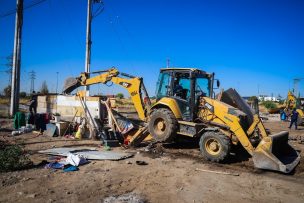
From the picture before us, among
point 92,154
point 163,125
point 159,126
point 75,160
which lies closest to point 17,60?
point 92,154

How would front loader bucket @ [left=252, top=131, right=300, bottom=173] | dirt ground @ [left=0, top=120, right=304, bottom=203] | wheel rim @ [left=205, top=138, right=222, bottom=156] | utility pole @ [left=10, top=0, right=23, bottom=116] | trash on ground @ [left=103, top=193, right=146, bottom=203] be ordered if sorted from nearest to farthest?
1. trash on ground @ [left=103, top=193, right=146, bottom=203]
2. dirt ground @ [left=0, top=120, right=304, bottom=203]
3. front loader bucket @ [left=252, top=131, right=300, bottom=173]
4. wheel rim @ [left=205, top=138, right=222, bottom=156]
5. utility pole @ [left=10, top=0, right=23, bottom=116]

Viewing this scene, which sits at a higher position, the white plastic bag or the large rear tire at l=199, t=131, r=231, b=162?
the large rear tire at l=199, t=131, r=231, b=162

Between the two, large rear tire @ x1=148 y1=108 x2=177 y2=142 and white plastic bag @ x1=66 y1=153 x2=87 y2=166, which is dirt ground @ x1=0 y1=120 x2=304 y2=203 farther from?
large rear tire @ x1=148 y1=108 x2=177 y2=142

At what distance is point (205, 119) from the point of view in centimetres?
927

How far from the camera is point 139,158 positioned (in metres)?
8.86

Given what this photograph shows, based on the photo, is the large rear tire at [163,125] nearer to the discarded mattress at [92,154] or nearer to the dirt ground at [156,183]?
the dirt ground at [156,183]

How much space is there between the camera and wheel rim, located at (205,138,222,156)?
331 inches

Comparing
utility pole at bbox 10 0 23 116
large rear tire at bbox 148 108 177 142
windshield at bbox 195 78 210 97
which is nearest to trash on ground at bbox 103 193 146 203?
large rear tire at bbox 148 108 177 142

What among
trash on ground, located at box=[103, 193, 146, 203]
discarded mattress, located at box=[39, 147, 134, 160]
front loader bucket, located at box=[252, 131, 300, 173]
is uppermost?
front loader bucket, located at box=[252, 131, 300, 173]

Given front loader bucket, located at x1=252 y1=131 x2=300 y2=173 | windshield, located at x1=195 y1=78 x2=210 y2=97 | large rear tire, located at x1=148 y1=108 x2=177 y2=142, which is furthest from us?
windshield, located at x1=195 y1=78 x2=210 y2=97

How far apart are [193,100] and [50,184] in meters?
5.14

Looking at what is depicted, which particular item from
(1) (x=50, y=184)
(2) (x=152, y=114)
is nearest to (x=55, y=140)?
(2) (x=152, y=114)

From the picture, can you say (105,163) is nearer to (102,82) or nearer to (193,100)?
(193,100)

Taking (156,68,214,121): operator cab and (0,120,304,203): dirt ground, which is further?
(156,68,214,121): operator cab
